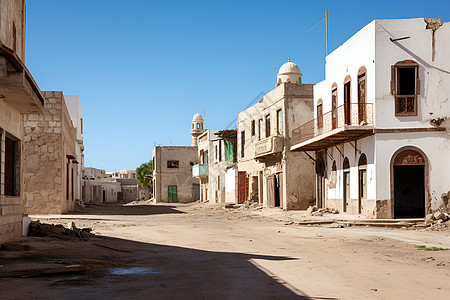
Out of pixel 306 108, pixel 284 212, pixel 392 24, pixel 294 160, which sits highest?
pixel 392 24

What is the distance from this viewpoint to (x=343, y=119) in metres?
23.9

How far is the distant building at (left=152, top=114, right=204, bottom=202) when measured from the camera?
62125 millimetres

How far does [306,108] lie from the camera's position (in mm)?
31781

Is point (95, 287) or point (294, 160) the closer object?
point (95, 287)

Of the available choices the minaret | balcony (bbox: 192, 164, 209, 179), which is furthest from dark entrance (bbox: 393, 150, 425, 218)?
the minaret

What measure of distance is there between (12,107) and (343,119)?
1493cm

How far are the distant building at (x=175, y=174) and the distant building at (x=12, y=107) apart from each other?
157 feet

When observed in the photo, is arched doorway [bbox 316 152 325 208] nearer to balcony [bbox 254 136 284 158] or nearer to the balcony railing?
the balcony railing

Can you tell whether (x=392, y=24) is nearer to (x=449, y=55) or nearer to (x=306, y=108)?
(x=449, y=55)

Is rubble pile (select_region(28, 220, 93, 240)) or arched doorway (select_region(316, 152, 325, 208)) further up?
arched doorway (select_region(316, 152, 325, 208))

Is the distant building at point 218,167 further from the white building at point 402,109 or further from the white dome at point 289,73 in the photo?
the white building at point 402,109

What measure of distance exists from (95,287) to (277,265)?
384 cm

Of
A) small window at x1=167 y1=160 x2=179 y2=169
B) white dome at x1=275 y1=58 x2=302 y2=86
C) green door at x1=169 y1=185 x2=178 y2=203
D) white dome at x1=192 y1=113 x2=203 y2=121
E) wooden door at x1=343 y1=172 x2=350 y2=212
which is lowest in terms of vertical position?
green door at x1=169 y1=185 x2=178 y2=203

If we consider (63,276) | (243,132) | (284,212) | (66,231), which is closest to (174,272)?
(63,276)
